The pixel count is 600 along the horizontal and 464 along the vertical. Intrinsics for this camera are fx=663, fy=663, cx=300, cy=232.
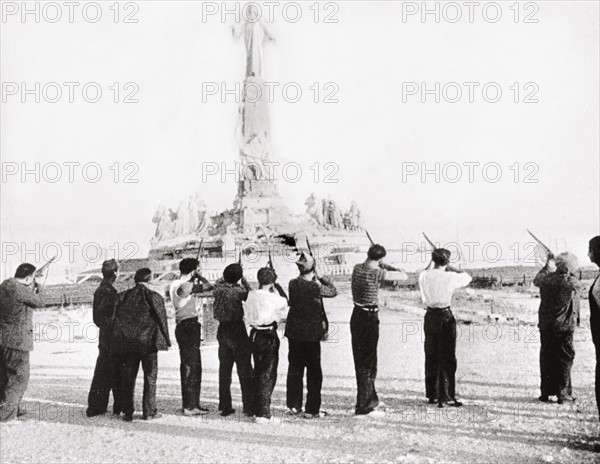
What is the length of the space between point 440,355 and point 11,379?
418cm

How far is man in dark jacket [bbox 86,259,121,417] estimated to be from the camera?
667 cm

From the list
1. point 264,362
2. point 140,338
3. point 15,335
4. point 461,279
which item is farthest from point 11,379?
point 461,279

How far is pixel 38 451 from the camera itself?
530cm

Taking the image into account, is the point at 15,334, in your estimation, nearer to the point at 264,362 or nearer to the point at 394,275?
the point at 264,362

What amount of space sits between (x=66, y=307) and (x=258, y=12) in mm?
21878

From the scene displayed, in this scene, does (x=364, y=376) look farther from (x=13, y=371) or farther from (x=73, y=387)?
(x=73, y=387)

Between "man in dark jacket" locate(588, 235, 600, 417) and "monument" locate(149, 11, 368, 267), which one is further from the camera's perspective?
"monument" locate(149, 11, 368, 267)

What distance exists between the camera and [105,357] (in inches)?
271

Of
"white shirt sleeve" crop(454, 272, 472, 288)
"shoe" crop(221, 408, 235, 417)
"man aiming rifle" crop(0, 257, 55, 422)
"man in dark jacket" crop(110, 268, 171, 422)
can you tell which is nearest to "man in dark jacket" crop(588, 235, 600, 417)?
"white shirt sleeve" crop(454, 272, 472, 288)

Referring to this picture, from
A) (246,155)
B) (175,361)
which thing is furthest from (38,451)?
(246,155)

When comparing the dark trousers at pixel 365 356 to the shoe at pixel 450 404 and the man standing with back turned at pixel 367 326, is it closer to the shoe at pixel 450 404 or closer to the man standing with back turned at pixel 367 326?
the man standing with back turned at pixel 367 326

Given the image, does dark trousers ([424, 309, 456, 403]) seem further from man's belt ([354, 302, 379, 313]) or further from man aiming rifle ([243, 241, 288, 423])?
man aiming rifle ([243, 241, 288, 423])

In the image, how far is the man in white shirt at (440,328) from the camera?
652 cm

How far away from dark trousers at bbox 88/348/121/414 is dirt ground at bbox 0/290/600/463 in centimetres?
19
